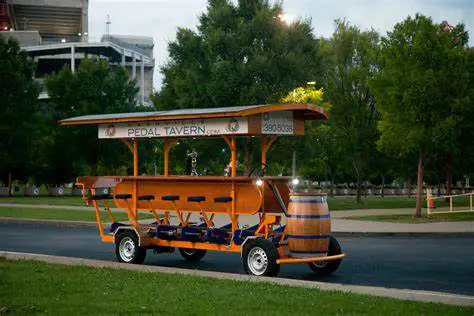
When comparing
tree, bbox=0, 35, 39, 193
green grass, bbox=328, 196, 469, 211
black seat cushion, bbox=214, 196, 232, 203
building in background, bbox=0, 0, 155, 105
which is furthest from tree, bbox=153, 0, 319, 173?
building in background, bbox=0, 0, 155, 105

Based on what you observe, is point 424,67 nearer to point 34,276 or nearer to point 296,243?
point 296,243

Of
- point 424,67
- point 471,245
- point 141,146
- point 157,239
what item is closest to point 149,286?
point 157,239

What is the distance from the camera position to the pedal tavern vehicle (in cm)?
1451

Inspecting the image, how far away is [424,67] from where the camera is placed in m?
34.2

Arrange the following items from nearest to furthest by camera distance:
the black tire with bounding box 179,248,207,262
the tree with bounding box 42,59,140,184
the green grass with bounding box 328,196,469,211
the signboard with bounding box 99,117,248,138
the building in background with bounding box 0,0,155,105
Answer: the signboard with bounding box 99,117,248,138
the black tire with bounding box 179,248,207,262
the green grass with bounding box 328,196,469,211
the tree with bounding box 42,59,140,184
the building in background with bounding box 0,0,155,105

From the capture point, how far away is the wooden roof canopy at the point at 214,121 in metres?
15.6

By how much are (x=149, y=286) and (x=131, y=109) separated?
61.2 meters

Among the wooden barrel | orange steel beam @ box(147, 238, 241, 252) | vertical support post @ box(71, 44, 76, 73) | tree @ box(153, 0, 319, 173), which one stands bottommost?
orange steel beam @ box(147, 238, 241, 252)

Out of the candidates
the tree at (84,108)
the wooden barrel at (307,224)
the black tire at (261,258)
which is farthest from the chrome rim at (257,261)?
the tree at (84,108)

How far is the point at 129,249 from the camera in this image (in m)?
17.0

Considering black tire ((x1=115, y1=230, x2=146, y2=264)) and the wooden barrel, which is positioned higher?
the wooden barrel

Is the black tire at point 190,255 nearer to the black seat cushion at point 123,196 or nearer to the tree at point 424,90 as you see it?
the black seat cushion at point 123,196

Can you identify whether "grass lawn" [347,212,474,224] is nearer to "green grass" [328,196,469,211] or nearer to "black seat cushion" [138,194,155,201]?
"green grass" [328,196,469,211]

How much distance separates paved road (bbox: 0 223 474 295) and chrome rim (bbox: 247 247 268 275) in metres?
0.77
